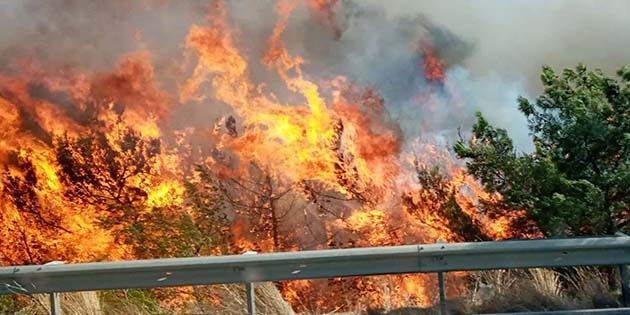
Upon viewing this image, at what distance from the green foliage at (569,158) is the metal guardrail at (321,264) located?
159 cm

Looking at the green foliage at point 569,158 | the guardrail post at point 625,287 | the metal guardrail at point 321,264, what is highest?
the green foliage at point 569,158

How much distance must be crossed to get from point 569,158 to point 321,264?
3978 millimetres

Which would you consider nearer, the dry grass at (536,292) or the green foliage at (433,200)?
the dry grass at (536,292)

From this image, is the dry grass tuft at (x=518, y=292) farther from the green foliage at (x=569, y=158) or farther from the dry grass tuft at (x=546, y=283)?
the green foliage at (x=569, y=158)

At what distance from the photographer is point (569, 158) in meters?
8.68

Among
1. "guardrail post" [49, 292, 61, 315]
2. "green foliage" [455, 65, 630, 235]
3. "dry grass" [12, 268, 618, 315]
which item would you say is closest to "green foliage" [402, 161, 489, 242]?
"green foliage" [455, 65, 630, 235]

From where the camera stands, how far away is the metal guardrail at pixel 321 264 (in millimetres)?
6520

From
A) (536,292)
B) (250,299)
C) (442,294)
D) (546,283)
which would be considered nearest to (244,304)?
(250,299)

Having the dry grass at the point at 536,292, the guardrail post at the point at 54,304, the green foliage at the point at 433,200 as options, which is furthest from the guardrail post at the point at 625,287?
the guardrail post at the point at 54,304

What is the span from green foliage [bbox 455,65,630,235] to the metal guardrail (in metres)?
1.59

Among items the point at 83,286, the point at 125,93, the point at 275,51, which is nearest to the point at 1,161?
the point at 125,93

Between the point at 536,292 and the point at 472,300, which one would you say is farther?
the point at 472,300

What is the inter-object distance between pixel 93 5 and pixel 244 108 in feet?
12.5

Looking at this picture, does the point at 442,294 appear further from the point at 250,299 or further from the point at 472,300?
the point at 250,299
